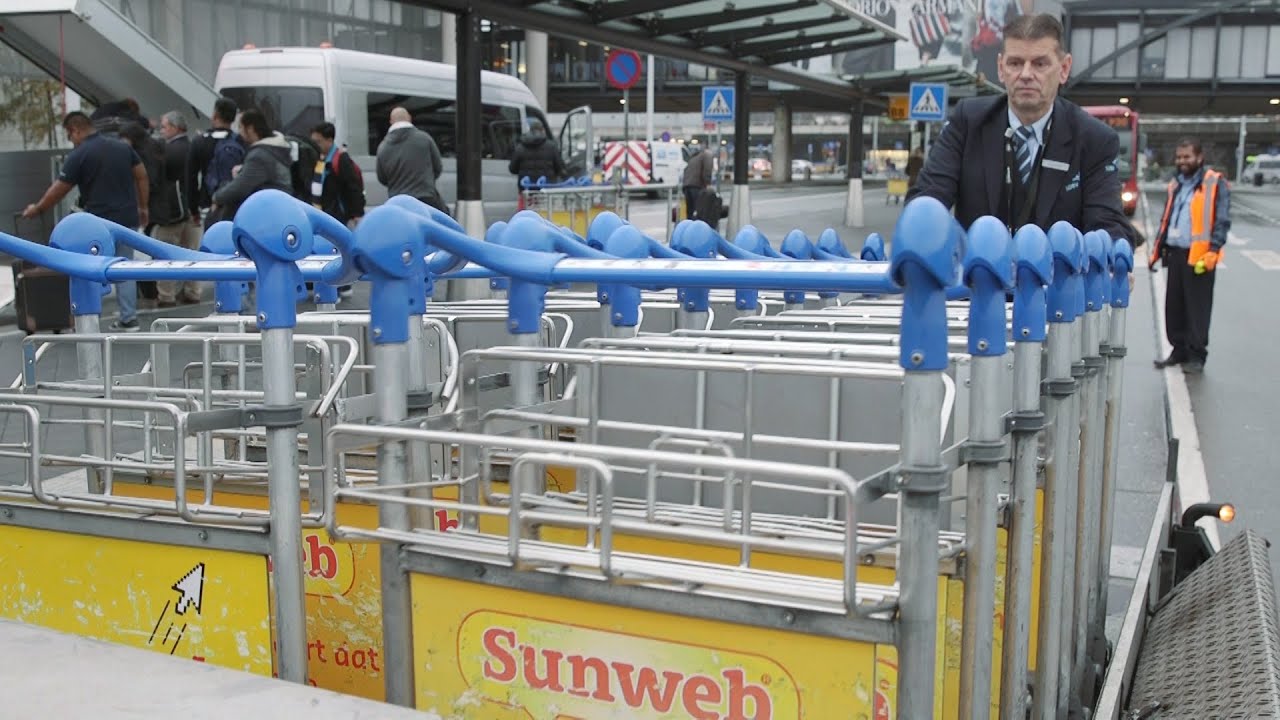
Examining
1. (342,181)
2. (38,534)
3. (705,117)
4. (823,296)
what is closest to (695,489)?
(38,534)

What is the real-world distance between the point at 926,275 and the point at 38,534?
219 centimetres

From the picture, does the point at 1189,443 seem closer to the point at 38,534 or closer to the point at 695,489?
the point at 695,489

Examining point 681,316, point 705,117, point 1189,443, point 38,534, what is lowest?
point 1189,443

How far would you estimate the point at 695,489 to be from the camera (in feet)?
11.3

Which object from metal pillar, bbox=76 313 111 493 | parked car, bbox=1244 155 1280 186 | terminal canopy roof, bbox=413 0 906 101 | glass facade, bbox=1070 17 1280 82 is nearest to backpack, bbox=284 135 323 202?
terminal canopy roof, bbox=413 0 906 101

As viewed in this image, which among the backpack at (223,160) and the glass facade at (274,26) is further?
the glass facade at (274,26)

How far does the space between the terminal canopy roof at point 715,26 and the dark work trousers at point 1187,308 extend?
229 inches

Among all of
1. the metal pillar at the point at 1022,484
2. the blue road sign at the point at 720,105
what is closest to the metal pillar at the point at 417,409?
the metal pillar at the point at 1022,484

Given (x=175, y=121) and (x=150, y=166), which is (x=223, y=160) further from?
(x=175, y=121)

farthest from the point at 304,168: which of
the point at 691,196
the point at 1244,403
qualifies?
the point at 691,196

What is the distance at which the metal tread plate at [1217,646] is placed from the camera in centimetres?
333

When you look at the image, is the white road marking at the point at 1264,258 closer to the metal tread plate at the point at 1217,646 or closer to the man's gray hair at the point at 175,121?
the man's gray hair at the point at 175,121

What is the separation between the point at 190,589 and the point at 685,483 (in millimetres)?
1236

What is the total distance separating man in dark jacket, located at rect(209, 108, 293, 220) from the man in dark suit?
8905mm
